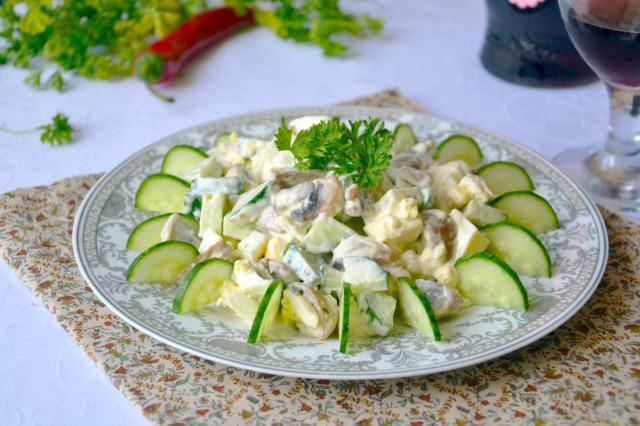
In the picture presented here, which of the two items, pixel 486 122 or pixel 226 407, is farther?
pixel 486 122

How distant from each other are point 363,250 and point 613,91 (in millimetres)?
1443

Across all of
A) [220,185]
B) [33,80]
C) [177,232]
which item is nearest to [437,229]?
[220,185]

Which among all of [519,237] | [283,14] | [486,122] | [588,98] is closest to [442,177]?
[519,237]

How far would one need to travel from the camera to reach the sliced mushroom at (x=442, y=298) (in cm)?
219

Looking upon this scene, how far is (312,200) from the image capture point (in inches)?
94.1

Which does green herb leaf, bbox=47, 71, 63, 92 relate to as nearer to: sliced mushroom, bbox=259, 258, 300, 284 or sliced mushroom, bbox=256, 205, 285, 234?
sliced mushroom, bbox=256, 205, 285, 234

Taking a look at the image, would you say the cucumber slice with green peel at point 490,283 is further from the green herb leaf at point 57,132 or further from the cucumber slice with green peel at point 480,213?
the green herb leaf at point 57,132

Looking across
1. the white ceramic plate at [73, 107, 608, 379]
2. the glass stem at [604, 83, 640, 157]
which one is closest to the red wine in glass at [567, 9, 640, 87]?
the glass stem at [604, 83, 640, 157]

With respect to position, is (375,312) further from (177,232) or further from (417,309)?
(177,232)

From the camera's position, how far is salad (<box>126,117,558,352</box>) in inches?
86.0

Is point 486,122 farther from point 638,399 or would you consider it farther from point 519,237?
point 638,399

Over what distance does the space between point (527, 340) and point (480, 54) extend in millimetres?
2771

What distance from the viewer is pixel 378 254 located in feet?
7.49

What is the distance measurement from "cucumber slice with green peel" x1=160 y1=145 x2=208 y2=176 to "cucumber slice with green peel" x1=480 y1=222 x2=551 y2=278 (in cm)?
115
